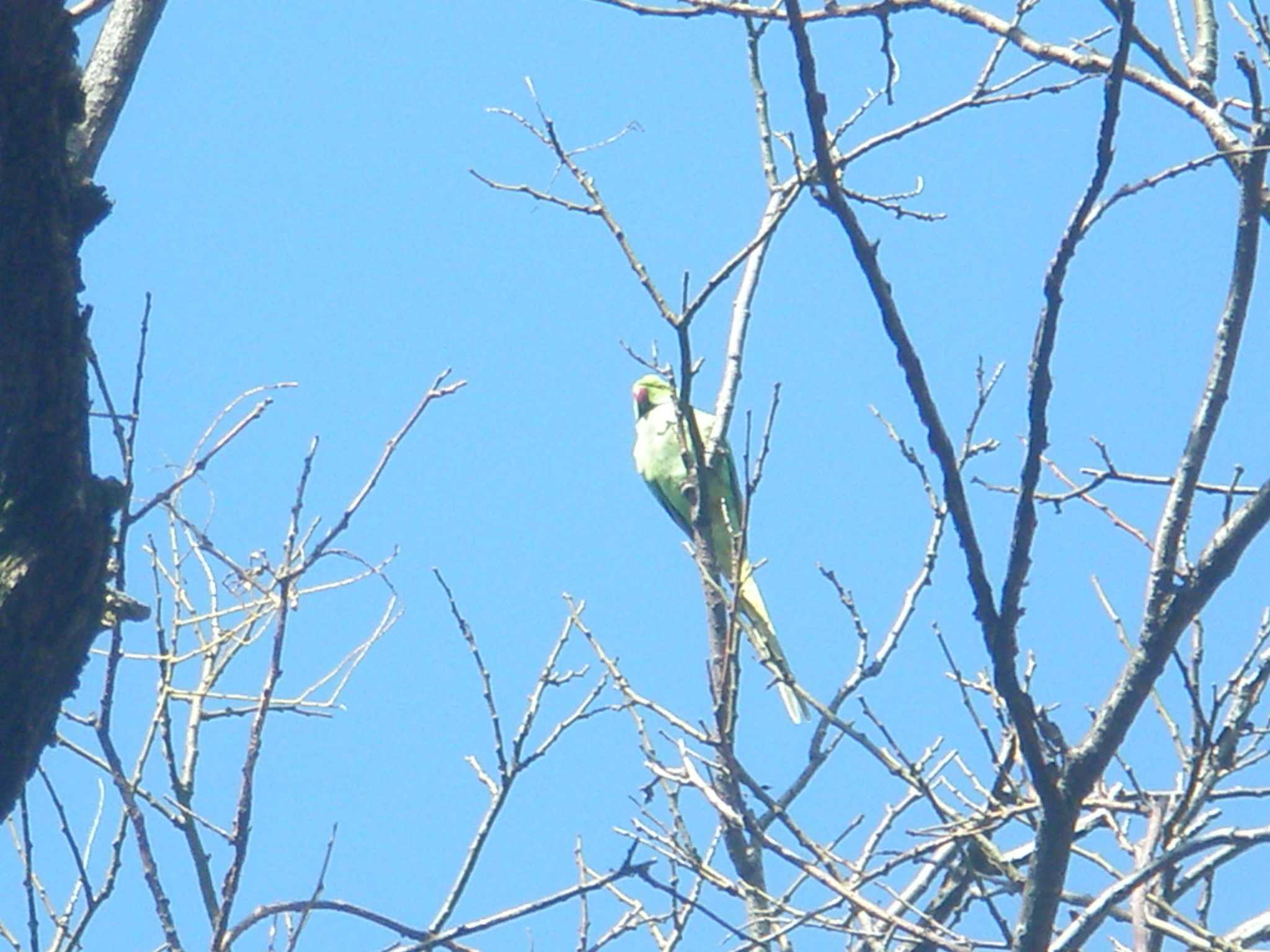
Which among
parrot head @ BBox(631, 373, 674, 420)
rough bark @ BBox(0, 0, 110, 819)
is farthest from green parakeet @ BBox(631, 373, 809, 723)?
rough bark @ BBox(0, 0, 110, 819)

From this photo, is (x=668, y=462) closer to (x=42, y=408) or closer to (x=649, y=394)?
(x=649, y=394)

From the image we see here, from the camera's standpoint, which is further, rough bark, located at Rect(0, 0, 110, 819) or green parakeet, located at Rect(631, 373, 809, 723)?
green parakeet, located at Rect(631, 373, 809, 723)

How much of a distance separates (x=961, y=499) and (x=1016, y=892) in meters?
1.41

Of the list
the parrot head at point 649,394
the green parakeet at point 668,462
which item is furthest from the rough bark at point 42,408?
the parrot head at point 649,394

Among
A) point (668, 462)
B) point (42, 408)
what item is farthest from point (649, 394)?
point (42, 408)

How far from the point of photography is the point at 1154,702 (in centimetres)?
357

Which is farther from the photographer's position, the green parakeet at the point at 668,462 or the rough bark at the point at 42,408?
the green parakeet at the point at 668,462

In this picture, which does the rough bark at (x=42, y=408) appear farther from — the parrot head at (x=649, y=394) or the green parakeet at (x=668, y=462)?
the parrot head at (x=649, y=394)

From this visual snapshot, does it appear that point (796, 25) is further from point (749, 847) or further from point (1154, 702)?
point (749, 847)

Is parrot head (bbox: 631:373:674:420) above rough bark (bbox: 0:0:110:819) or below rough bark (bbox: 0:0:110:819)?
above

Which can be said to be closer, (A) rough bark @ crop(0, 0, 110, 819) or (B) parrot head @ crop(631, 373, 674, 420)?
(A) rough bark @ crop(0, 0, 110, 819)

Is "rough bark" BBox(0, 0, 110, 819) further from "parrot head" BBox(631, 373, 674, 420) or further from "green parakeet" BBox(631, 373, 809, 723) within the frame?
"parrot head" BBox(631, 373, 674, 420)

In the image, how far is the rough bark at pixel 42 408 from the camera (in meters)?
2.17

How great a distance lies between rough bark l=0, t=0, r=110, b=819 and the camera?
2.17 meters
